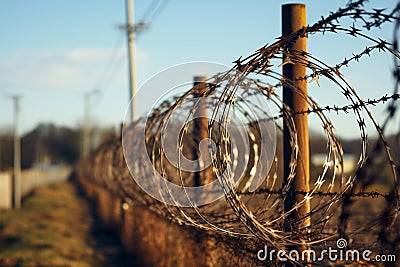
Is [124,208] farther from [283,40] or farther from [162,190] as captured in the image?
[283,40]

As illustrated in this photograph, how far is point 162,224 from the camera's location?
768 centimetres

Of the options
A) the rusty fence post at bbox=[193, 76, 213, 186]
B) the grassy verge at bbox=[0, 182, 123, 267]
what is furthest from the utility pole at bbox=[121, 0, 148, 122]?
the rusty fence post at bbox=[193, 76, 213, 186]

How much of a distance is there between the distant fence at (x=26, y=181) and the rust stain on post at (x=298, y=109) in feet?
89.6

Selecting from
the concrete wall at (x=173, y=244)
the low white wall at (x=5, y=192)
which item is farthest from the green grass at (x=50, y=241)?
the low white wall at (x=5, y=192)

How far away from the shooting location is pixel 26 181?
40.4 metres

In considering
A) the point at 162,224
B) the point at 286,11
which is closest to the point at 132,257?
the point at 162,224

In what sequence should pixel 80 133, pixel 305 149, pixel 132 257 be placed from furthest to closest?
Result: pixel 80 133
pixel 132 257
pixel 305 149

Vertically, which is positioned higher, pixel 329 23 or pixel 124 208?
pixel 329 23

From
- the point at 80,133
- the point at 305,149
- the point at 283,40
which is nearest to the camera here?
the point at 283,40

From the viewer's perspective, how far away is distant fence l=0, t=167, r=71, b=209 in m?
30.5

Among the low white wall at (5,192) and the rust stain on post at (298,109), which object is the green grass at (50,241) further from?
the low white wall at (5,192)

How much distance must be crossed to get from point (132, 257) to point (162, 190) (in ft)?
16.3

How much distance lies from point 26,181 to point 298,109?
37.7m

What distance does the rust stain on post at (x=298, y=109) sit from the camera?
14.3ft
